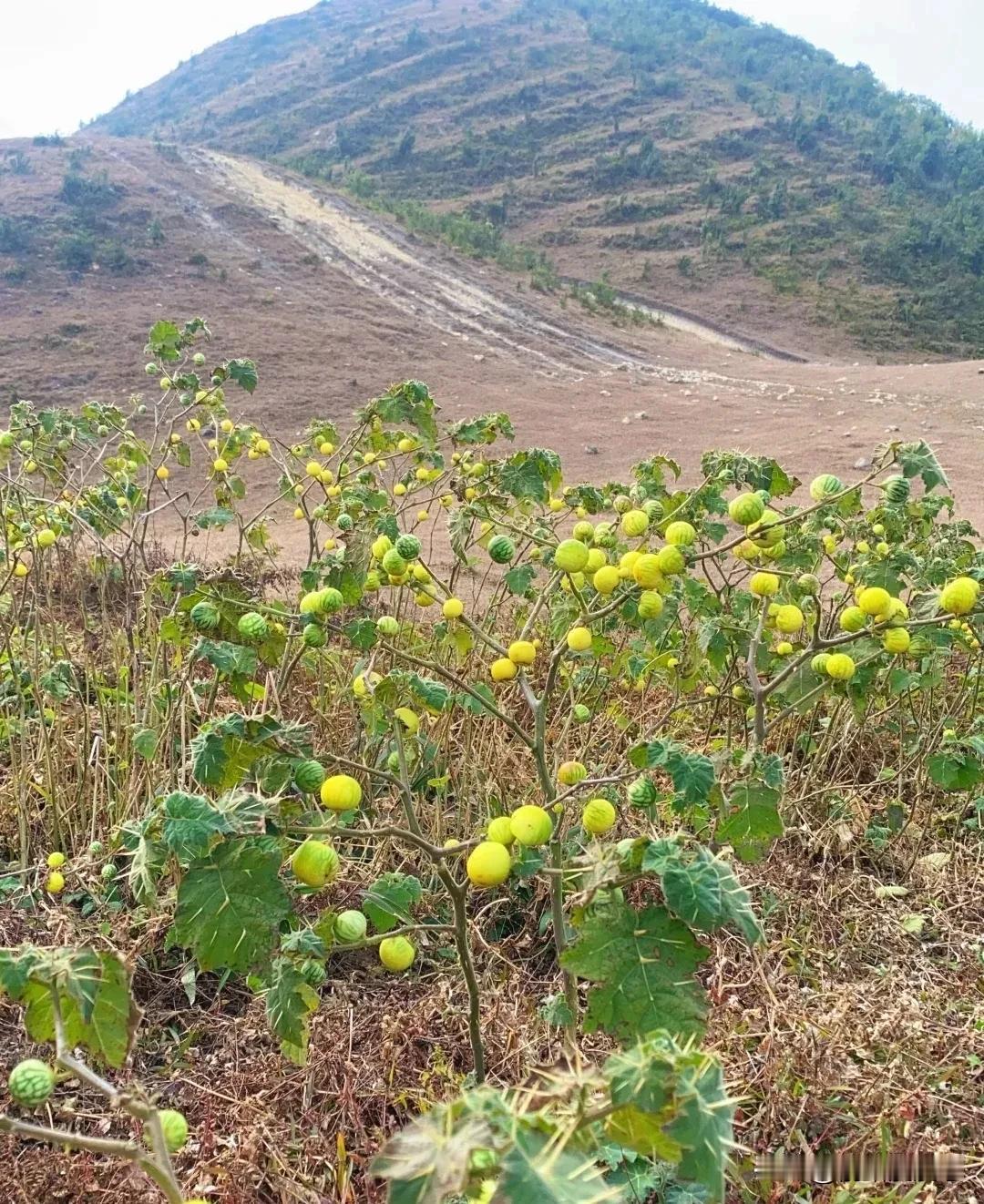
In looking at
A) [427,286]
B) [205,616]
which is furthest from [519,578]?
[427,286]

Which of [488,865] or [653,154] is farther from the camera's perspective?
[653,154]

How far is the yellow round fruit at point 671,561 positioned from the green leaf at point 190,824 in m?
0.89

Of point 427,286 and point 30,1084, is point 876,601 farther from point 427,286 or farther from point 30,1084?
point 427,286

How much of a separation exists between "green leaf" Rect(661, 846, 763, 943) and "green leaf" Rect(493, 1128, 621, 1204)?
1.36 ft

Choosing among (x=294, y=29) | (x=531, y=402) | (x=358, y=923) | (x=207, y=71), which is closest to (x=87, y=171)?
(x=531, y=402)

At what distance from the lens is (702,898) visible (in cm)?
99

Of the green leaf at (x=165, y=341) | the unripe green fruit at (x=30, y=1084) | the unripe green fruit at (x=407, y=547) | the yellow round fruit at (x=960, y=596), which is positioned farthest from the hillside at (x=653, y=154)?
the unripe green fruit at (x=30, y=1084)

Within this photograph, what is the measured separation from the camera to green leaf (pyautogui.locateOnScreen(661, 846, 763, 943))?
985 mm

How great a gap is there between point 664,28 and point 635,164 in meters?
30.7

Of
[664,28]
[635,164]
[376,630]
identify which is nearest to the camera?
[376,630]

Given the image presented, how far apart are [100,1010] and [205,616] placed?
32.5 inches

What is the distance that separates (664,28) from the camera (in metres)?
60.4

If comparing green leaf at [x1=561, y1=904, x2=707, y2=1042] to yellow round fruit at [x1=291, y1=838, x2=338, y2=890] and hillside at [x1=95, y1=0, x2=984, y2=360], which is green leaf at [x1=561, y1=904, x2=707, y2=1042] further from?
hillside at [x1=95, y1=0, x2=984, y2=360]

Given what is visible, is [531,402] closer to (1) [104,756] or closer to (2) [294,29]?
(1) [104,756]
